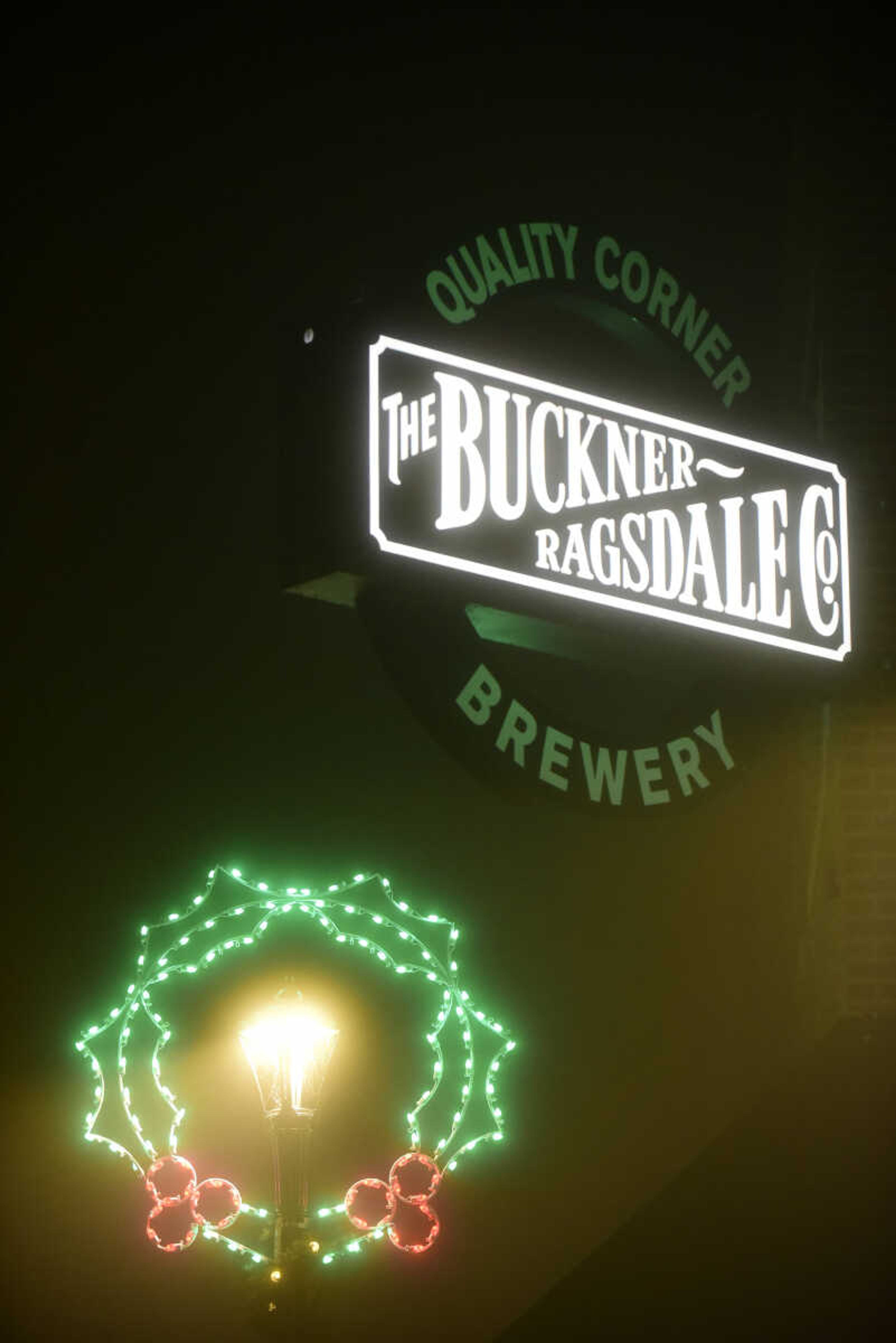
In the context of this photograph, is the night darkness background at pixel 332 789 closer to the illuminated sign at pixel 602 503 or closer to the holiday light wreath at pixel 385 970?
the holiday light wreath at pixel 385 970

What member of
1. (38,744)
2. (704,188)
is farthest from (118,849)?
(704,188)

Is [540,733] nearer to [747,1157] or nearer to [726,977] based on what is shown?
[726,977]

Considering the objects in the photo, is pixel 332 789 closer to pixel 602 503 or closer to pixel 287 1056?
pixel 287 1056

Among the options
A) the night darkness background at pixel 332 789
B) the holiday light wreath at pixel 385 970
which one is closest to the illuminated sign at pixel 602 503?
the night darkness background at pixel 332 789

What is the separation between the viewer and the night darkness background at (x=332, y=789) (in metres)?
4.32

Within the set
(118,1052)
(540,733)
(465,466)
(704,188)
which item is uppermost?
(704,188)

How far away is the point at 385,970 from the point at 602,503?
1404 mm

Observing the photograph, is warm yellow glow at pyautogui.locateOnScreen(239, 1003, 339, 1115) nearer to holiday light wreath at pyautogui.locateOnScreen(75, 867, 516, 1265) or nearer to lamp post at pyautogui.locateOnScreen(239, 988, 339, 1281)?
lamp post at pyautogui.locateOnScreen(239, 988, 339, 1281)

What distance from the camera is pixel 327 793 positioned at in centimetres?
469

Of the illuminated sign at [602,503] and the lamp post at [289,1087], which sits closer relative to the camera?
the lamp post at [289,1087]

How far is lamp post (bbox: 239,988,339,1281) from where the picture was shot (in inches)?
163

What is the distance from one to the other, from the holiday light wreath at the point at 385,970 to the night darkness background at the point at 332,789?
6 centimetres

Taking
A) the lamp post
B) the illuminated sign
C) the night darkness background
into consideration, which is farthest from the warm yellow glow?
the illuminated sign

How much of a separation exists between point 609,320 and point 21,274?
6.06 feet
